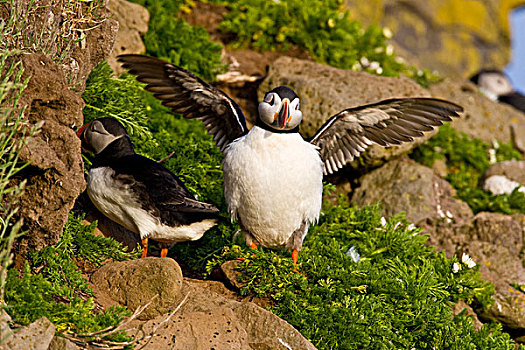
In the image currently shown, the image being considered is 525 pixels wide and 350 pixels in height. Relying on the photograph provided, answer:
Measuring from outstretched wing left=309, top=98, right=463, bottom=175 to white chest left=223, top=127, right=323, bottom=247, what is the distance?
63 centimetres

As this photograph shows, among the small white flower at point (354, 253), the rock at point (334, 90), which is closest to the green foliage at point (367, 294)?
the small white flower at point (354, 253)

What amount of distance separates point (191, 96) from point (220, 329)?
277cm

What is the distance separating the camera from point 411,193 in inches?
318

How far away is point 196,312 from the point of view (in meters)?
4.49

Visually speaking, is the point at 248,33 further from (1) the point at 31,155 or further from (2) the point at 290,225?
(1) the point at 31,155

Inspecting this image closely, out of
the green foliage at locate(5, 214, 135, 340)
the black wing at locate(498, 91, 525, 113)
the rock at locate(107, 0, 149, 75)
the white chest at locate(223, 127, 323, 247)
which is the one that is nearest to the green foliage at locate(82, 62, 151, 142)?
the rock at locate(107, 0, 149, 75)

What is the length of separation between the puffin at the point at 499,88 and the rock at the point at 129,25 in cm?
892

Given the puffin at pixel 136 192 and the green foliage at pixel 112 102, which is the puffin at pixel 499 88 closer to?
the green foliage at pixel 112 102

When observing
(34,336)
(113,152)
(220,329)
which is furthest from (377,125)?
(34,336)

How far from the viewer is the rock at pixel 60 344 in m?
3.60

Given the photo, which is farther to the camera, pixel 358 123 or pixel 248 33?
pixel 248 33

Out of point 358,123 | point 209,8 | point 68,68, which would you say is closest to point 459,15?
point 209,8

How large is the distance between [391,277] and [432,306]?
473mm

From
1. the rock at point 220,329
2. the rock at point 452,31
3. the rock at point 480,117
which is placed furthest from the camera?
the rock at point 452,31
